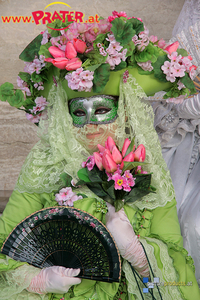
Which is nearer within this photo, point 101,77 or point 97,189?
point 101,77

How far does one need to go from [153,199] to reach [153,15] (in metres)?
1.52

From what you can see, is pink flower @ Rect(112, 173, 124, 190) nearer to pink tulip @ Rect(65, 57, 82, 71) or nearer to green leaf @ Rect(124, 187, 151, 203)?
green leaf @ Rect(124, 187, 151, 203)

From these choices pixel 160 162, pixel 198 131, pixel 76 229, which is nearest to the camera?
pixel 76 229

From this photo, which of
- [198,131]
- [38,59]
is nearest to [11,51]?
[38,59]

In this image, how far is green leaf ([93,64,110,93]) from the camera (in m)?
1.28

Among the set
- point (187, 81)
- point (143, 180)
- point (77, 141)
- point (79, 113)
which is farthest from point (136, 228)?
point (187, 81)

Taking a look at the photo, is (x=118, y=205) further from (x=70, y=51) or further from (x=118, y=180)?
(x=70, y=51)

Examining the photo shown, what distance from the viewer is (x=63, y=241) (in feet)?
4.25

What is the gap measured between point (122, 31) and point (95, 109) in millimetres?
355

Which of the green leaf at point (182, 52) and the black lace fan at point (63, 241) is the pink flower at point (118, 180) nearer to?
the black lace fan at point (63, 241)

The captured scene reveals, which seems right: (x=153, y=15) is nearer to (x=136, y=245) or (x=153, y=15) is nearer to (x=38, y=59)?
(x=38, y=59)

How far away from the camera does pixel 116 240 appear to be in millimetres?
1327

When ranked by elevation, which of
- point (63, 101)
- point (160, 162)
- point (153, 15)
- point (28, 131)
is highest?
point (153, 15)

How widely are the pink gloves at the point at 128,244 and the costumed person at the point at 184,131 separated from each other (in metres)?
0.47
